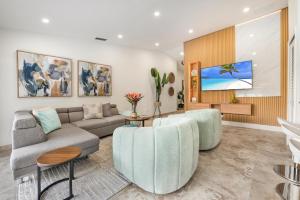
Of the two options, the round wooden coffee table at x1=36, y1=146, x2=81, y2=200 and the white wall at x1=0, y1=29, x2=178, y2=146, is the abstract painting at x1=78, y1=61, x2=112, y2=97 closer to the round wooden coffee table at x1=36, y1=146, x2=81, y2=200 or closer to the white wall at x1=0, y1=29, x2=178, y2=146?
the white wall at x1=0, y1=29, x2=178, y2=146

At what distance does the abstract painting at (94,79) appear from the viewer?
4500 mm

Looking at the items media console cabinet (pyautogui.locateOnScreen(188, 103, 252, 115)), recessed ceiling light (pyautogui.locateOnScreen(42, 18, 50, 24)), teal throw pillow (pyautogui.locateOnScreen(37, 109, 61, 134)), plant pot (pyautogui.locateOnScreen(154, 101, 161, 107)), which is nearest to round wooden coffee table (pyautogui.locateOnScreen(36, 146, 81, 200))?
teal throw pillow (pyautogui.locateOnScreen(37, 109, 61, 134))

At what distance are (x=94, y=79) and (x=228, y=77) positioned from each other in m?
4.45

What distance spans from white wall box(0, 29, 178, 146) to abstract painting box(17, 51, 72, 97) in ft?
0.42

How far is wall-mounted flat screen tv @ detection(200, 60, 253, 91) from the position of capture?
4.30 m

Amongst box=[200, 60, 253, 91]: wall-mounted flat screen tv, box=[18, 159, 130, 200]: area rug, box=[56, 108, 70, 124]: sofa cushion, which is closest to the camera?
box=[18, 159, 130, 200]: area rug

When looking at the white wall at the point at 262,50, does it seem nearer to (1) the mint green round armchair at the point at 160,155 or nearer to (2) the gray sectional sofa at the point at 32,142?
(1) the mint green round armchair at the point at 160,155

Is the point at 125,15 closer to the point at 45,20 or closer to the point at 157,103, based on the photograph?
the point at 45,20

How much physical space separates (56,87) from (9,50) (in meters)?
1.27

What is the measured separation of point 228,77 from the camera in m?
4.66

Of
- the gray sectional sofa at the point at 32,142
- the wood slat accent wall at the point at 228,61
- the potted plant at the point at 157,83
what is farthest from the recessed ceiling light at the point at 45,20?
the wood slat accent wall at the point at 228,61

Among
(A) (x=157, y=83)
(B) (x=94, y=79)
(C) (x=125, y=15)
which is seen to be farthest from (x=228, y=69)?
(B) (x=94, y=79)

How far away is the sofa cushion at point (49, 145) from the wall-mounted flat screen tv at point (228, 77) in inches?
169

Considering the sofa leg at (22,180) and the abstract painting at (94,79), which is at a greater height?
the abstract painting at (94,79)
